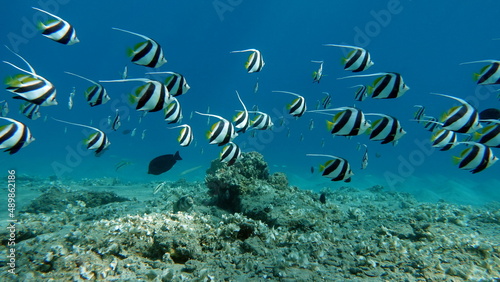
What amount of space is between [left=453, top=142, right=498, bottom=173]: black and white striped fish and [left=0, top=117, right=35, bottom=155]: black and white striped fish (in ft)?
17.6

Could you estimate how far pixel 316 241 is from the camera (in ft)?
12.3

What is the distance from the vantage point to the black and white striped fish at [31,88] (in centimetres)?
298

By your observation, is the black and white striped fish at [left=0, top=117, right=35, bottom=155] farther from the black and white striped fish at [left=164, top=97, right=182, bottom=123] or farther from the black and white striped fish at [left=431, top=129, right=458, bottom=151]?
the black and white striped fish at [left=431, top=129, right=458, bottom=151]

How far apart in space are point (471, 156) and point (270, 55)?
8664 centimetres

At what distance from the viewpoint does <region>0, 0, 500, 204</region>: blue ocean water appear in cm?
5788

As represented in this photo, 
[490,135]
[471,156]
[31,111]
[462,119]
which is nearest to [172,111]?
[31,111]

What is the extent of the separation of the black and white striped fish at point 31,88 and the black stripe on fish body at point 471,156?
5.29 m

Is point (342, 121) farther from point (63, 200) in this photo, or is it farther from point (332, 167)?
point (63, 200)

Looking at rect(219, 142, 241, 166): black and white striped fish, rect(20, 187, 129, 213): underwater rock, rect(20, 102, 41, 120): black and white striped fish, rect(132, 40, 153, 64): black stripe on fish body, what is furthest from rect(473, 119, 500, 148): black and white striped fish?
rect(20, 187, 129, 213): underwater rock

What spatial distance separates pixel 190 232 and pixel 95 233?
1290mm

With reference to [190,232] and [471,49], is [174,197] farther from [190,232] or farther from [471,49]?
[471,49]

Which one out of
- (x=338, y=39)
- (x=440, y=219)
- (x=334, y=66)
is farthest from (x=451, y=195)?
(x=338, y=39)

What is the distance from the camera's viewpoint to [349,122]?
3.02 meters

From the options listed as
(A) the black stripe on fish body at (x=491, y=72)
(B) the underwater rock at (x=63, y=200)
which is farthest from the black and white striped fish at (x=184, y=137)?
(B) the underwater rock at (x=63, y=200)
